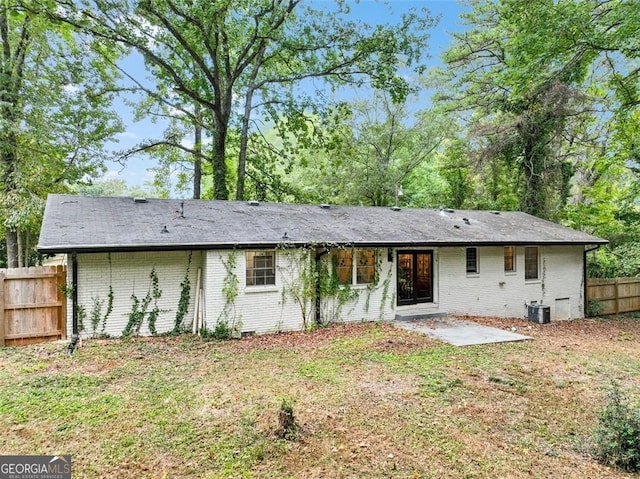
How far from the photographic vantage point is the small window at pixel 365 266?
1052cm

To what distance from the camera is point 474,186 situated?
22438 millimetres

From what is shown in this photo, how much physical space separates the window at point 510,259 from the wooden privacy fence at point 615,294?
4021 mm

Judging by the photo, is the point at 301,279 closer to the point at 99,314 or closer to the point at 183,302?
the point at 183,302

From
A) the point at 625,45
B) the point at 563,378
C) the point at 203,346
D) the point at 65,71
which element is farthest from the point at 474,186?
the point at 65,71

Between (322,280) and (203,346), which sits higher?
(322,280)

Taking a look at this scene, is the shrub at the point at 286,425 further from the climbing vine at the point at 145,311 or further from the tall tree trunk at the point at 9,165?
the tall tree trunk at the point at 9,165

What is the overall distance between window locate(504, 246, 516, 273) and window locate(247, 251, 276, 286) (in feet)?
27.0

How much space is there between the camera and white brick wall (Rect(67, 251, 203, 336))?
8.05 metres

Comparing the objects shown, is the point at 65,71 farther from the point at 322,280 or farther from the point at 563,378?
the point at 563,378

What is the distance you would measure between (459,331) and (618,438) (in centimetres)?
563

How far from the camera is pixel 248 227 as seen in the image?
9828mm

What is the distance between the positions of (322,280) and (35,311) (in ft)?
21.0

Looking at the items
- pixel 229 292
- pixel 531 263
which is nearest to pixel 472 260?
pixel 531 263

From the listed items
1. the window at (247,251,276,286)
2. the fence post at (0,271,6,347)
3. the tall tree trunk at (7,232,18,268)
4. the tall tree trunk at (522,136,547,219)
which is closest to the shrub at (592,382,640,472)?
the window at (247,251,276,286)
